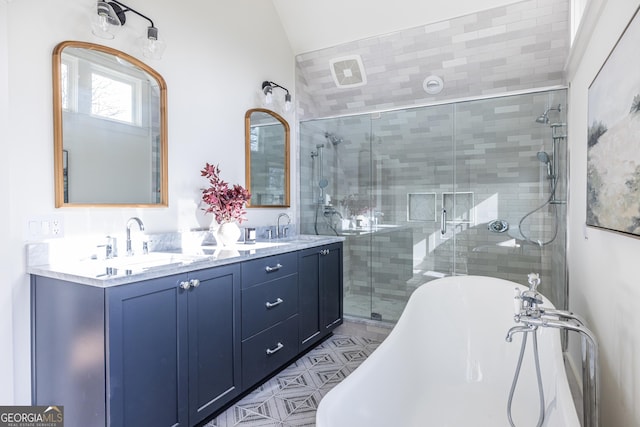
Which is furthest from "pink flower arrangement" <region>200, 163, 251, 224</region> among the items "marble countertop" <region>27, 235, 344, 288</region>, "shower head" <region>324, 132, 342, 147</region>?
"shower head" <region>324, 132, 342, 147</region>

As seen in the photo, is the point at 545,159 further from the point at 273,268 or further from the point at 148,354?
the point at 148,354

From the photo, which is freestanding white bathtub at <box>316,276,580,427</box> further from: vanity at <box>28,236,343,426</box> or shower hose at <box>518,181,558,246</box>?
shower hose at <box>518,181,558,246</box>

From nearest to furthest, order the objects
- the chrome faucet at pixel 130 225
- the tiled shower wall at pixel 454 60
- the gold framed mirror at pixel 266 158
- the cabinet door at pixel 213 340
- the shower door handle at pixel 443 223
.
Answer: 1. the cabinet door at pixel 213 340
2. the chrome faucet at pixel 130 225
3. the tiled shower wall at pixel 454 60
4. the gold framed mirror at pixel 266 158
5. the shower door handle at pixel 443 223

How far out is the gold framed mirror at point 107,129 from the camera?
1785mm

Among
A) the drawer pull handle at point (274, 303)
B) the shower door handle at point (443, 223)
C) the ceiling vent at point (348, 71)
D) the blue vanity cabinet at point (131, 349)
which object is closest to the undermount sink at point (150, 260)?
the blue vanity cabinet at point (131, 349)

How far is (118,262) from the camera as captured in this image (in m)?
1.87

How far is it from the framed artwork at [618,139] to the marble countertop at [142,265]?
178 cm

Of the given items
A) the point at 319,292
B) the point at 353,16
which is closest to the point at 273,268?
the point at 319,292

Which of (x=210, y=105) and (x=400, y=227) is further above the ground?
(x=210, y=105)

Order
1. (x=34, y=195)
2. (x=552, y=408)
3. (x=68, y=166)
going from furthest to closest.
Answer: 1. (x=68, y=166)
2. (x=34, y=195)
3. (x=552, y=408)

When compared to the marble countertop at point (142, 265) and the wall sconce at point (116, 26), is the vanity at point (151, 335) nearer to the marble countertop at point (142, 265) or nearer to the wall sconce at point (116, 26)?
the marble countertop at point (142, 265)

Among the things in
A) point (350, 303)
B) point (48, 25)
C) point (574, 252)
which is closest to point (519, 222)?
point (574, 252)

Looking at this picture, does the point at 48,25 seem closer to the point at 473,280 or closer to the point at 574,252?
the point at 473,280

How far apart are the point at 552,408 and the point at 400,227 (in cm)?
224
